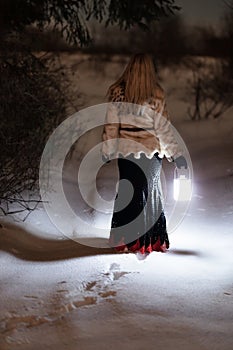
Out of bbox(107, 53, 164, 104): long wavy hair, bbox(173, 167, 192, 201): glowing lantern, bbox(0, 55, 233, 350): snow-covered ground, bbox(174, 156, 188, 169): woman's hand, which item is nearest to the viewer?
bbox(0, 55, 233, 350): snow-covered ground

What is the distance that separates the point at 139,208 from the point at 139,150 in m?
0.53

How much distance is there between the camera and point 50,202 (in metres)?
6.85

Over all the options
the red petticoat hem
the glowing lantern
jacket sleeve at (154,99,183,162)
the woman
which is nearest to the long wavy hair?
the woman

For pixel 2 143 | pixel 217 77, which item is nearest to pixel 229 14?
pixel 217 77

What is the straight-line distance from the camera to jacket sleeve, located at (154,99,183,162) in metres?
4.75

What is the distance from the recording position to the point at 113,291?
3.93 meters

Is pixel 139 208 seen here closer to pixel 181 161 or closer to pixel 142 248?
pixel 142 248

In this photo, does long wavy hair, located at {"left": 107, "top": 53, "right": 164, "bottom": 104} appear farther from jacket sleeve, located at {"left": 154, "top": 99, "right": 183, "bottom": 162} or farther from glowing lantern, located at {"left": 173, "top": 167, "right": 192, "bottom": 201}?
glowing lantern, located at {"left": 173, "top": 167, "right": 192, "bottom": 201}

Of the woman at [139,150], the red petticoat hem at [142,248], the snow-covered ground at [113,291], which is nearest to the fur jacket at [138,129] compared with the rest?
the woman at [139,150]

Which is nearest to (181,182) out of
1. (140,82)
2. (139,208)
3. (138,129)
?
(139,208)

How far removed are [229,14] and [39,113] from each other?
929cm

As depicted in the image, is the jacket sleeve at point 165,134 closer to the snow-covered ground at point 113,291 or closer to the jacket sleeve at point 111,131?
the jacket sleeve at point 111,131

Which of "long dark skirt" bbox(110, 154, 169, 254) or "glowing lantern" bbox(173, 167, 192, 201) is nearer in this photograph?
"long dark skirt" bbox(110, 154, 169, 254)

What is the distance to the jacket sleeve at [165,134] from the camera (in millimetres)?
4746
